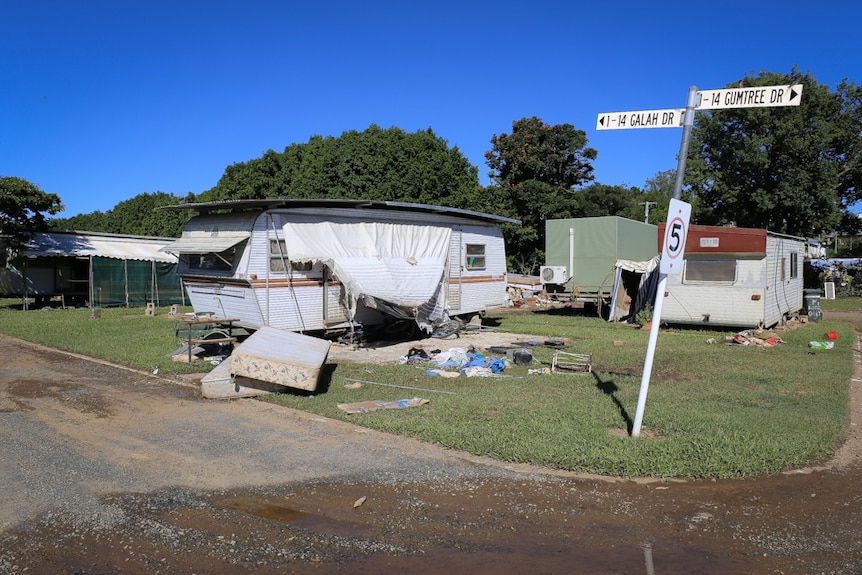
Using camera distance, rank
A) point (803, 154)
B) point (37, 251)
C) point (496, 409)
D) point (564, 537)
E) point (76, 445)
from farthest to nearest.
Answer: point (803, 154) < point (37, 251) < point (496, 409) < point (76, 445) < point (564, 537)

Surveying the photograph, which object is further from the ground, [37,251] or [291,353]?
[37,251]

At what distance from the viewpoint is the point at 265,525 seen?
15.1 feet

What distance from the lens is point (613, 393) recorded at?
8.67m

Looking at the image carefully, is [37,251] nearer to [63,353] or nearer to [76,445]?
[63,353]

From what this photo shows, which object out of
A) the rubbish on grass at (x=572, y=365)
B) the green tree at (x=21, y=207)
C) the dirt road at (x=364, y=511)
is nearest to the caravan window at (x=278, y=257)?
the rubbish on grass at (x=572, y=365)

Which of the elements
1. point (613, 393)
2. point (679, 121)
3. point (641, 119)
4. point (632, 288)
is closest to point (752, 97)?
point (679, 121)

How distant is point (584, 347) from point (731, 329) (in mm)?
5296

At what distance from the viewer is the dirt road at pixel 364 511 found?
4086mm

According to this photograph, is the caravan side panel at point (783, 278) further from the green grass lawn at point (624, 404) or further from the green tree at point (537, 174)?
the green tree at point (537, 174)

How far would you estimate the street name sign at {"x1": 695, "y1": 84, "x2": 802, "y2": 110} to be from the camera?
18.7 feet

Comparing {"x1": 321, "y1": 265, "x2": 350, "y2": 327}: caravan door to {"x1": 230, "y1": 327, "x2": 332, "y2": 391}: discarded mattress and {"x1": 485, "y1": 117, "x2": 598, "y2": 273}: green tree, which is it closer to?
{"x1": 230, "y1": 327, "x2": 332, "y2": 391}: discarded mattress

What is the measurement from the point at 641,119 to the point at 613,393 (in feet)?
12.6

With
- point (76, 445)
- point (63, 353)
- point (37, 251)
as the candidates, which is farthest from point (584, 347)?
point (37, 251)

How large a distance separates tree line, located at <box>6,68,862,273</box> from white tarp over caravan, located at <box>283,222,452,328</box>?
15599 millimetres
